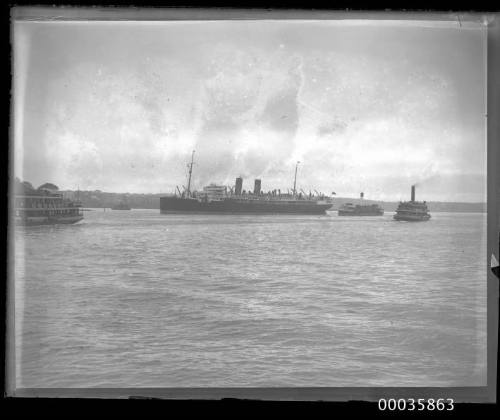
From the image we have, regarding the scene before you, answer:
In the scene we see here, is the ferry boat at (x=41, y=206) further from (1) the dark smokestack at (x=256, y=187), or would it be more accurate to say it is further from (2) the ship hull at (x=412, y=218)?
(2) the ship hull at (x=412, y=218)

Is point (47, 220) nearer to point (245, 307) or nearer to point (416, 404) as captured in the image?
point (245, 307)

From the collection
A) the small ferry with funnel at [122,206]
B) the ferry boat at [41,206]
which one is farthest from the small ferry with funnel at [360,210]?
the ferry boat at [41,206]

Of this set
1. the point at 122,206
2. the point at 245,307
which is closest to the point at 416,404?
the point at 245,307

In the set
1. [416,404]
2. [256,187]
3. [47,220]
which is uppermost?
[256,187]

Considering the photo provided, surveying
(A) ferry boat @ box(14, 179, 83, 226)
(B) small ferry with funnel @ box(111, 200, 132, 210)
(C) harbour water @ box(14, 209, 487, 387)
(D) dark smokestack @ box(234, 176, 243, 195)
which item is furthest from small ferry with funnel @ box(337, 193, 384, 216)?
(A) ferry boat @ box(14, 179, 83, 226)

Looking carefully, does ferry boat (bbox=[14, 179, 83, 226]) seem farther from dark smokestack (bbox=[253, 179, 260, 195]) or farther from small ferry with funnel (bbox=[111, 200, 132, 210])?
dark smokestack (bbox=[253, 179, 260, 195])

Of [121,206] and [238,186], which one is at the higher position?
[238,186]

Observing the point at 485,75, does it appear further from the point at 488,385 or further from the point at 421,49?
the point at 488,385
